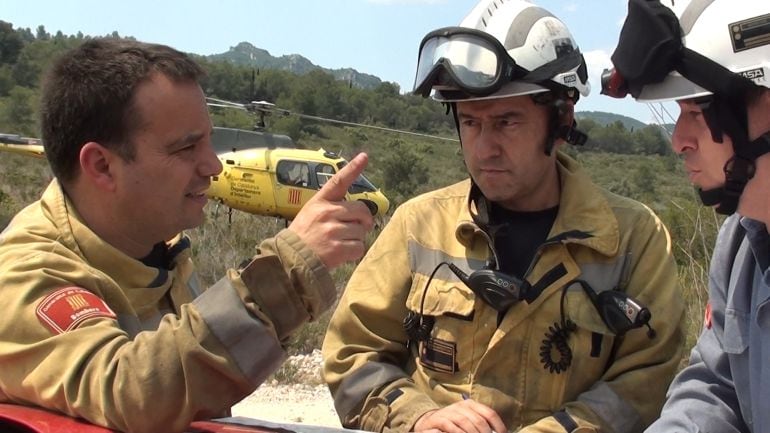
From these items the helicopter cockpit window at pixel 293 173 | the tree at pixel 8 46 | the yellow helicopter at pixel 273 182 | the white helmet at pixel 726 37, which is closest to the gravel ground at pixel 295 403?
the white helmet at pixel 726 37

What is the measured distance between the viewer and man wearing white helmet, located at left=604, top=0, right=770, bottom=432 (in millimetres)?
2113

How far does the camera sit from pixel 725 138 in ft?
7.11

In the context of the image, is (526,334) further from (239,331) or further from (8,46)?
(8,46)

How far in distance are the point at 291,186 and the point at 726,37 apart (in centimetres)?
1942

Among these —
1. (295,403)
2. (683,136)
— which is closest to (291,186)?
(295,403)

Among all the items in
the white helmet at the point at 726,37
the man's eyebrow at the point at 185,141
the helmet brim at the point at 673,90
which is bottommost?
the man's eyebrow at the point at 185,141

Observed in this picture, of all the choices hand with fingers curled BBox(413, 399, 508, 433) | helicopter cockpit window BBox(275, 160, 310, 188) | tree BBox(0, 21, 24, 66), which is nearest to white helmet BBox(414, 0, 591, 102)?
hand with fingers curled BBox(413, 399, 508, 433)

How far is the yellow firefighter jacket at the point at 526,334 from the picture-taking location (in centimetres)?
288

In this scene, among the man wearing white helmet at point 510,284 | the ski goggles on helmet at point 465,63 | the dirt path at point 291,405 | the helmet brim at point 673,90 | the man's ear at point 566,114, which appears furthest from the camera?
the dirt path at point 291,405

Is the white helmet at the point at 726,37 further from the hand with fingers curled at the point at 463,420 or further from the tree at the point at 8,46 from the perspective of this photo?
the tree at the point at 8,46

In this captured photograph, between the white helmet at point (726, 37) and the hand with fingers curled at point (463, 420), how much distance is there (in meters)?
1.20

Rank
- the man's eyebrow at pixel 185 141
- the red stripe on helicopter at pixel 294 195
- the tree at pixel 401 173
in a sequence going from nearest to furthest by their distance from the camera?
the man's eyebrow at pixel 185 141 → the red stripe on helicopter at pixel 294 195 → the tree at pixel 401 173

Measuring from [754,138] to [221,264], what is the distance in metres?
11.2

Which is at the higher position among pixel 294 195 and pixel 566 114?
pixel 566 114
